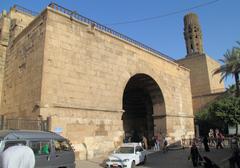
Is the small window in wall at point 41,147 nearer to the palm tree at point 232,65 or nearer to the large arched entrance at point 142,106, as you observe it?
the large arched entrance at point 142,106

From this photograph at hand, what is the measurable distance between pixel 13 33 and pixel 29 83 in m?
5.80

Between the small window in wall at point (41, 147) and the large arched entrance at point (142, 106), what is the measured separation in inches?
489

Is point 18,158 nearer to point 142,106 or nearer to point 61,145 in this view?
point 61,145

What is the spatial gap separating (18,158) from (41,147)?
4.81 meters

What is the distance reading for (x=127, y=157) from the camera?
11.4 meters

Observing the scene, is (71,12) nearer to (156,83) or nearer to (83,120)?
(83,120)

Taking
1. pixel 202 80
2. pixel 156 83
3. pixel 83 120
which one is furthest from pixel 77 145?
pixel 202 80

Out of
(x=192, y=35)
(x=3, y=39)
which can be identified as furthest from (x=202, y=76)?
(x=3, y=39)

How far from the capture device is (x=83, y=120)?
44.3 feet

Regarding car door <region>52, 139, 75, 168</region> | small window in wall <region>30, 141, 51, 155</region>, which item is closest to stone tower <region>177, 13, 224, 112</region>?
car door <region>52, 139, 75, 168</region>

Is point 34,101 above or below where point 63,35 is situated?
below

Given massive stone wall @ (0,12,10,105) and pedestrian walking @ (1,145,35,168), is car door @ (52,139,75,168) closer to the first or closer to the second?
pedestrian walking @ (1,145,35,168)

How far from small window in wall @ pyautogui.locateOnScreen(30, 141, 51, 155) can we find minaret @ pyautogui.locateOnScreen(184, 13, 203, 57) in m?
41.1

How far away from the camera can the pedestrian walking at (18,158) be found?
8.70 ft
